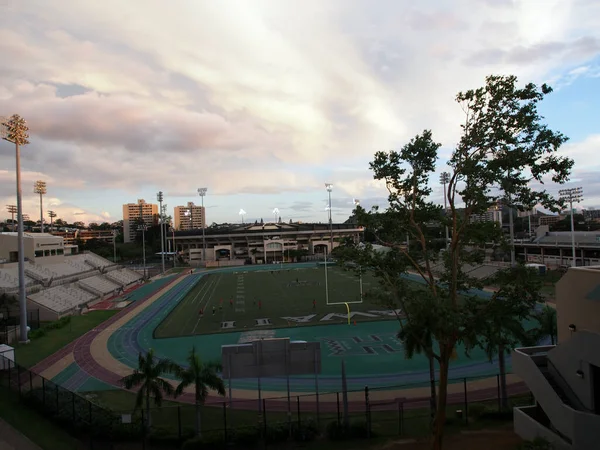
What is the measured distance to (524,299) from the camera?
11.5m

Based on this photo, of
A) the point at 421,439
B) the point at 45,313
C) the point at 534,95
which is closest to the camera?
the point at 534,95

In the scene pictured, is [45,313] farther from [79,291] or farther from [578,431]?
[578,431]

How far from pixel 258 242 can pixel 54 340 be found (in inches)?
3399

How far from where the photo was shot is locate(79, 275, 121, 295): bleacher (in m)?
51.8

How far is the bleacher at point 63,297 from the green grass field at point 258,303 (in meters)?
10.0

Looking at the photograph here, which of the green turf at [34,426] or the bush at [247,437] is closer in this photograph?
the green turf at [34,426]

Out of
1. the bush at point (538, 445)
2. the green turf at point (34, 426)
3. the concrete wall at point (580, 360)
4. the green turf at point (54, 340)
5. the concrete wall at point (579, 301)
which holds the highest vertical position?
the concrete wall at point (579, 301)

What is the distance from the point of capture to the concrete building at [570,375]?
11.8 meters

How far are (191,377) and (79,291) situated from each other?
3911cm

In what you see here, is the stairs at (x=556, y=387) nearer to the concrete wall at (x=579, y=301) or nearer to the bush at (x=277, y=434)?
the concrete wall at (x=579, y=301)

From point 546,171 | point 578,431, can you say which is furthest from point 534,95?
point 578,431

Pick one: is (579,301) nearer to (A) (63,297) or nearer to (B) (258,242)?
(A) (63,297)

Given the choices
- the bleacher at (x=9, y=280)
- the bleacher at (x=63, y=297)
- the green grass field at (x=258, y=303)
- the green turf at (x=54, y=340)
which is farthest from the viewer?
the bleacher at (x=9, y=280)

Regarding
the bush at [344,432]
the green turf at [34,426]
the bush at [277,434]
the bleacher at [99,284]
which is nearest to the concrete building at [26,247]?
the bleacher at [99,284]
